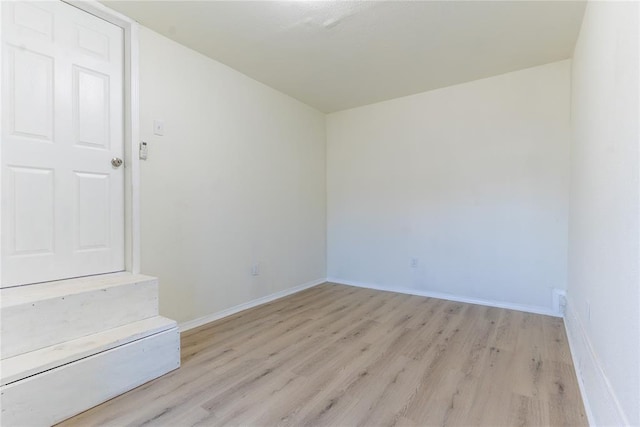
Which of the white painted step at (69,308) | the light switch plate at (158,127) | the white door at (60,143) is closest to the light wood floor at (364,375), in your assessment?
the white painted step at (69,308)

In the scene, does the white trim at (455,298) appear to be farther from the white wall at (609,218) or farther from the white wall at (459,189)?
the white wall at (609,218)

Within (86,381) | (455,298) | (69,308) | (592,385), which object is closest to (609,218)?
(592,385)

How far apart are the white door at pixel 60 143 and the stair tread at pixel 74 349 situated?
1.82 ft

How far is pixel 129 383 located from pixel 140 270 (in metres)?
0.83

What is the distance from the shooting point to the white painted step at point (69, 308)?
1.44 m

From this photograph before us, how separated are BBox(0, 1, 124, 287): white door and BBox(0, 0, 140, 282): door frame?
0.04 m

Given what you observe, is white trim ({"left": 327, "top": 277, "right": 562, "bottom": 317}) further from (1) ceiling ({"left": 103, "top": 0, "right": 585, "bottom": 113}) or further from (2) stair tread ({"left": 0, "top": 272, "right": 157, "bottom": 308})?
(2) stair tread ({"left": 0, "top": 272, "right": 157, "bottom": 308})

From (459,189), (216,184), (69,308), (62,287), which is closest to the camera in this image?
(69,308)

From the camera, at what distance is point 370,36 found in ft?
7.63

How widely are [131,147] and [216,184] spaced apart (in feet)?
2.44

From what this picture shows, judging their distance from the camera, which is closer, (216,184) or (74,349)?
(74,349)

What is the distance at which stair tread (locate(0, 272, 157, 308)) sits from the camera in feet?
5.01

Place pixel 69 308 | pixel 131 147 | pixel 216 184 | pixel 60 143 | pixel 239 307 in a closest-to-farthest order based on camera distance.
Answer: pixel 69 308, pixel 60 143, pixel 131 147, pixel 216 184, pixel 239 307

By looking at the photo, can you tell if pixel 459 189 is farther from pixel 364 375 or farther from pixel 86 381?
pixel 86 381
